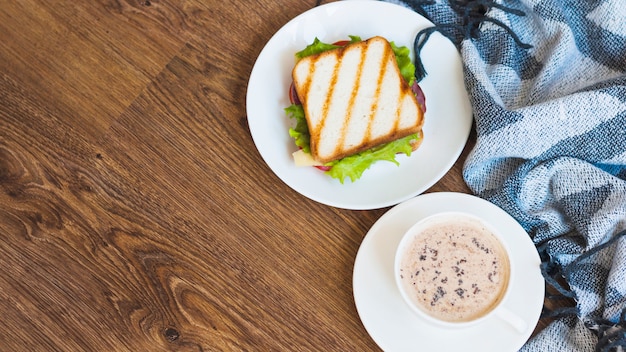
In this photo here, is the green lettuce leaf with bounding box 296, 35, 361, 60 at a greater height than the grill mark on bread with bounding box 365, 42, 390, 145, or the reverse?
the green lettuce leaf with bounding box 296, 35, 361, 60

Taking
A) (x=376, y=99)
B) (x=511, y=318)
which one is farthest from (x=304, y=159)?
(x=511, y=318)

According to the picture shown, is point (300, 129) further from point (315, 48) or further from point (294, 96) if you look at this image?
point (315, 48)

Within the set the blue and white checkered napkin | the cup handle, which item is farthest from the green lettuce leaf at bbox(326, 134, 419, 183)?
the cup handle

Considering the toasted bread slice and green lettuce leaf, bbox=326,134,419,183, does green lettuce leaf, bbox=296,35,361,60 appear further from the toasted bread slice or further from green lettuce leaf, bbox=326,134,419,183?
green lettuce leaf, bbox=326,134,419,183

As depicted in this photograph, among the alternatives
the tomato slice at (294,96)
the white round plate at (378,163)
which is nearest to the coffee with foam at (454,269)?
the white round plate at (378,163)

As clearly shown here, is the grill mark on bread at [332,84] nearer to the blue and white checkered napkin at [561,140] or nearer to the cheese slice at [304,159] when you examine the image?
the cheese slice at [304,159]

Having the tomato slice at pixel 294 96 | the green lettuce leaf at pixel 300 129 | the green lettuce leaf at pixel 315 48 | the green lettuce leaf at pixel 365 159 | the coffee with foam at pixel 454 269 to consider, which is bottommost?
the coffee with foam at pixel 454 269
